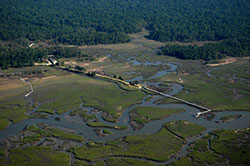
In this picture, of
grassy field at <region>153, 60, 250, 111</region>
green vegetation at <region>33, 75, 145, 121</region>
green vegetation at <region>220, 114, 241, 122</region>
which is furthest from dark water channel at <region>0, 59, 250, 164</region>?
grassy field at <region>153, 60, 250, 111</region>

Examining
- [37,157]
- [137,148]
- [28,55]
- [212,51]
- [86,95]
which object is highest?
[212,51]

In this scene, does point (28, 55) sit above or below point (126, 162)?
above

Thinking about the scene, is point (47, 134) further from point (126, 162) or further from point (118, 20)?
point (118, 20)

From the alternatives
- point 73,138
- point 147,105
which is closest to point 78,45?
point 147,105

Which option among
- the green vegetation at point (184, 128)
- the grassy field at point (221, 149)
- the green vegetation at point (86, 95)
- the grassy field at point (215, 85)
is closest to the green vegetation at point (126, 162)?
the grassy field at point (221, 149)

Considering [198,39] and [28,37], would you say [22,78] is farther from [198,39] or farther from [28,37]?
[198,39]

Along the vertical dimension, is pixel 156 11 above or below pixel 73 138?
above

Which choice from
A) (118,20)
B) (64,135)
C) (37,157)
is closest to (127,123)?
(64,135)
